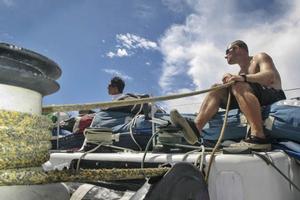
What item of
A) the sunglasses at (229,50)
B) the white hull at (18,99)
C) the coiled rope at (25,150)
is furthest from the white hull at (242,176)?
the sunglasses at (229,50)

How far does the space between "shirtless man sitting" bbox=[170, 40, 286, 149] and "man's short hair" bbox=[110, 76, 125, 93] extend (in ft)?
4.53

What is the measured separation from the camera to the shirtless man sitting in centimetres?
254

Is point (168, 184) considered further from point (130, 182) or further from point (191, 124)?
point (191, 124)

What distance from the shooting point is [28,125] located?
3.14 ft

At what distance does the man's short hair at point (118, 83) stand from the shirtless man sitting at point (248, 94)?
1382 millimetres

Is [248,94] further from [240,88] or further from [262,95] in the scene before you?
[262,95]

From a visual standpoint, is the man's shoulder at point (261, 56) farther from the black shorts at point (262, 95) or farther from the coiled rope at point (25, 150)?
the coiled rope at point (25, 150)

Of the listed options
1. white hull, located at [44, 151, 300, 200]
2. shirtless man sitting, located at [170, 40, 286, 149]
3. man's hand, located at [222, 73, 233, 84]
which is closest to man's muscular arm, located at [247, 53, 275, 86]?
shirtless man sitting, located at [170, 40, 286, 149]

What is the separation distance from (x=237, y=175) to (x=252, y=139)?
22.2 inches

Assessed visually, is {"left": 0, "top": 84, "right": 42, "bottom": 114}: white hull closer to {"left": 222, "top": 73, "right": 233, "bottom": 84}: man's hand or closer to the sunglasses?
{"left": 222, "top": 73, "right": 233, "bottom": 84}: man's hand

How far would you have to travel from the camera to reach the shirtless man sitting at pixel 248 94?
254 centimetres

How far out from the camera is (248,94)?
2.68 m

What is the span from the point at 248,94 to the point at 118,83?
2089 mm

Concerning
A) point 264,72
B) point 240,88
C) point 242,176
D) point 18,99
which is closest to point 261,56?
point 264,72
